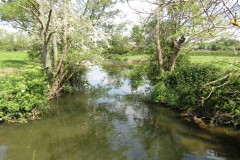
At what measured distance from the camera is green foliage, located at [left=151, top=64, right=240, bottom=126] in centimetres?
1073

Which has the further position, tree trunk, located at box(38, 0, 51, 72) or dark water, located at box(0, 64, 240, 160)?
tree trunk, located at box(38, 0, 51, 72)

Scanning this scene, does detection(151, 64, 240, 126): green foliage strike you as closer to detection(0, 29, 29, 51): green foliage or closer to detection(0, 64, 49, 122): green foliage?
detection(0, 64, 49, 122): green foliage

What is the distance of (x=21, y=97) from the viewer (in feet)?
35.7

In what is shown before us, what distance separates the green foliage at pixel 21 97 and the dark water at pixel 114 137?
537 mm

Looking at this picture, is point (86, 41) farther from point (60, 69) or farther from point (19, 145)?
point (19, 145)

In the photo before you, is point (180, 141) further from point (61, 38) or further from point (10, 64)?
point (10, 64)

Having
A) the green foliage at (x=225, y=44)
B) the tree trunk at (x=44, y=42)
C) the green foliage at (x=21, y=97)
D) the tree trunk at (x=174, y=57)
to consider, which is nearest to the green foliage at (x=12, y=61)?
the tree trunk at (x=44, y=42)

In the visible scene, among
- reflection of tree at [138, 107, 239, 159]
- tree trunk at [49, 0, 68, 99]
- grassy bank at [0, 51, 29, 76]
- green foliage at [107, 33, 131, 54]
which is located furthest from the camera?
grassy bank at [0, 51, 29, 76]

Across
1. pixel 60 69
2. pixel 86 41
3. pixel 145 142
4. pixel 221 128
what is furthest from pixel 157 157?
pixel 86 41

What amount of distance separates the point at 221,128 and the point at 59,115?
7713 mm

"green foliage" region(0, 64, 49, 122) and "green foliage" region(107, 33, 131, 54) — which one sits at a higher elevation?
"green foliage" region(107, 33, 131, 54)

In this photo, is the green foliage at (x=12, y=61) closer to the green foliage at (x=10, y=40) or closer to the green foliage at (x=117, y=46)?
the green foliage at (x=117, y=46)

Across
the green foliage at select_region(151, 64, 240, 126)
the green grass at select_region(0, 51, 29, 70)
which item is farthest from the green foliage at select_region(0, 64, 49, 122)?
the green grass at select_region(0, 51, 29, 70)

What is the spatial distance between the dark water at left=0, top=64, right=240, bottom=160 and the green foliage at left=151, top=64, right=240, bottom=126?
2.30 ft
